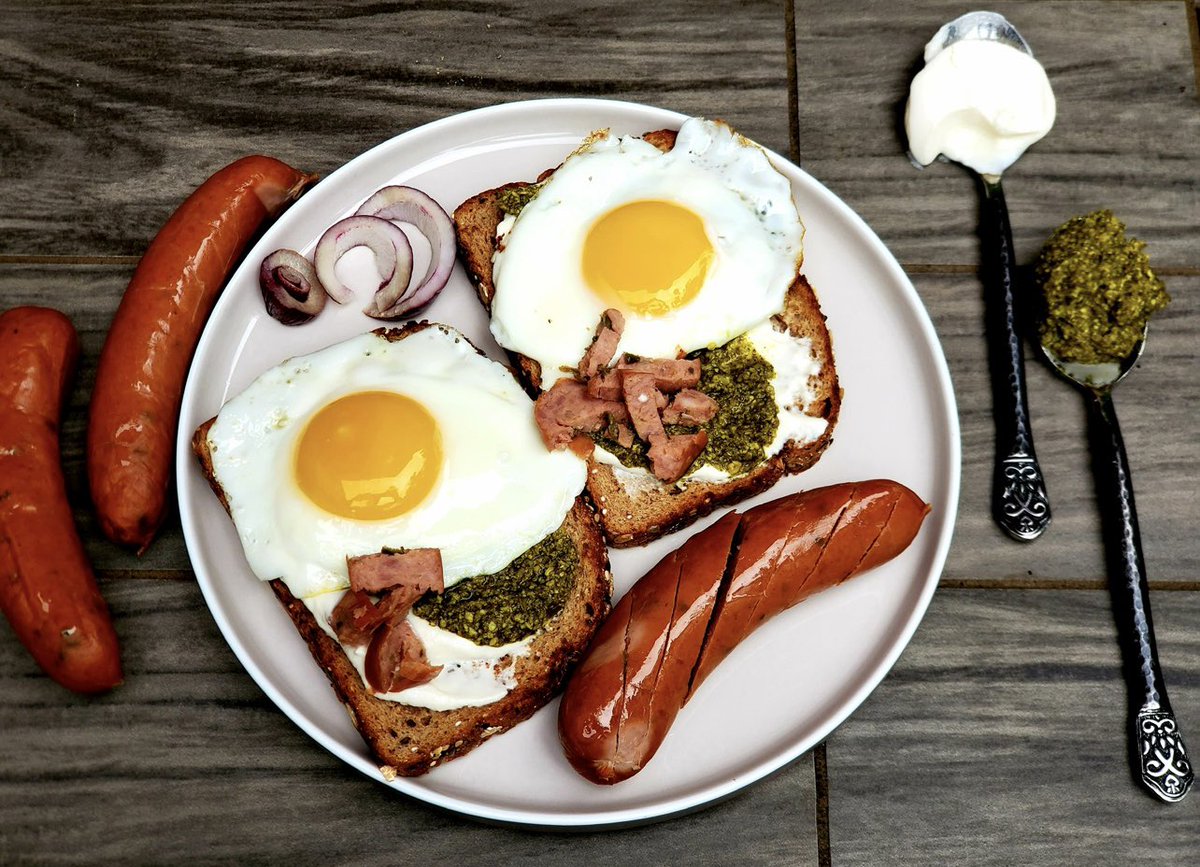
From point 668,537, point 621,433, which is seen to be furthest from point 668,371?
point 668,537

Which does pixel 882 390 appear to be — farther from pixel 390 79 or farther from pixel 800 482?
pixel 390 79

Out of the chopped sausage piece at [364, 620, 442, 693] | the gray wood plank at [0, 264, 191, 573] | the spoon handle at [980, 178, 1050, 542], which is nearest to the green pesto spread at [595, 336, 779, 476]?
the chopped sausage piece at [364, 620, 442, 693]

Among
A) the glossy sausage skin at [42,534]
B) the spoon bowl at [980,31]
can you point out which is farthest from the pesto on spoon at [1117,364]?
the glossy sausage skin at [42,534]

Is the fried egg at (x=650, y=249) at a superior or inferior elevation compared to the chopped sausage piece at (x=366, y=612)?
superior

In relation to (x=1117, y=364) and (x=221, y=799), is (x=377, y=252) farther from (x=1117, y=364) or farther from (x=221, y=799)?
(x=1117, y=364)

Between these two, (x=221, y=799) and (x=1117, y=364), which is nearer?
(x=221, y=799)

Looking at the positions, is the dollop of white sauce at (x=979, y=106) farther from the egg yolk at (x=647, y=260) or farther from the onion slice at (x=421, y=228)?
the onion slice at (x=421, y=228)

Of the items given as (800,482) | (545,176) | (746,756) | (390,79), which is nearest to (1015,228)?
(800,482)
